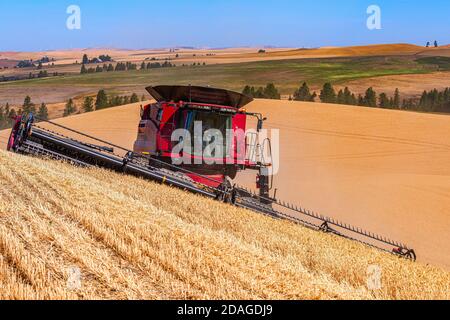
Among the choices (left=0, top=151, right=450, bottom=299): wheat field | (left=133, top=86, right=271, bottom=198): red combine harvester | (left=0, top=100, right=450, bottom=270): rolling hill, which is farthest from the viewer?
(left=0, top=100, right=450, bottom=270): rolling hill

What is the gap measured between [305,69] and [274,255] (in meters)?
87.4

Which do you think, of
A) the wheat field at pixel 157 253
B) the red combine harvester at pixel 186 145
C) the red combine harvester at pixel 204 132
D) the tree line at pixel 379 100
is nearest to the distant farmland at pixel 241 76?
the tree line at pixel 379 100

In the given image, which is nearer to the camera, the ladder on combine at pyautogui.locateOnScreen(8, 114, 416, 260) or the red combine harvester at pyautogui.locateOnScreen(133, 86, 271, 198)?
the ladder on combine at pyautogui.locateOnScreen(8, 114, 416, 260)

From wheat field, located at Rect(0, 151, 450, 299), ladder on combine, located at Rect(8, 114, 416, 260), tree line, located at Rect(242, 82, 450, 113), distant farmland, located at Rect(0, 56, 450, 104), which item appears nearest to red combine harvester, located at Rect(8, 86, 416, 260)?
ladder on combine, located at Rect(8, 114, 416, 260)

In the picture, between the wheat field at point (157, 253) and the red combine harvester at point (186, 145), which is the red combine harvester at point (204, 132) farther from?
the wheat field at point (157, 253)

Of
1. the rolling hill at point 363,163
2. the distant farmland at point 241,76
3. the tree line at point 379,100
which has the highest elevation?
the distant farmland at point 241,76

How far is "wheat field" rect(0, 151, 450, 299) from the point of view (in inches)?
178

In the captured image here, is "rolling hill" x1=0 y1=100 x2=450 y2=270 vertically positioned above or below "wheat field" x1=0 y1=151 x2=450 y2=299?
below

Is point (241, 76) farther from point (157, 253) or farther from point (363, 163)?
point (157, 253)

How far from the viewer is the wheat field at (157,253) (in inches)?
178

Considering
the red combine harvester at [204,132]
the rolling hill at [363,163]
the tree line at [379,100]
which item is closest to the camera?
the red combine harvester at [204,132]

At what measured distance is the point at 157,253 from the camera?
5.45 metres

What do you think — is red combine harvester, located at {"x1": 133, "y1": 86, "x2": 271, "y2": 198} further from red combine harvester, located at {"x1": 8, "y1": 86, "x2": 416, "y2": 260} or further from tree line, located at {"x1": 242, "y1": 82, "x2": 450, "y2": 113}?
tree line, located at {"x1": 242, "y1": 82, "x2": 450, "y2": 113}

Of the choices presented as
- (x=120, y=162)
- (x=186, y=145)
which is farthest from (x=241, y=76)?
(x=120, y=162)
